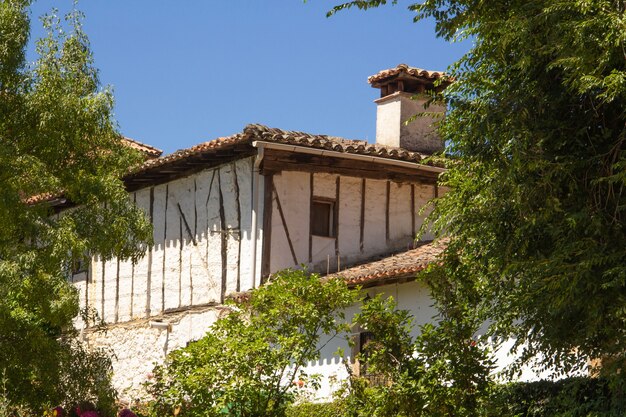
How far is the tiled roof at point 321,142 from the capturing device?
18922 mm

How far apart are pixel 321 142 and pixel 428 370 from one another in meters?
8.67

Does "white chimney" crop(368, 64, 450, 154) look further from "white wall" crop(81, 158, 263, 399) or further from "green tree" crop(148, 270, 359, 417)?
"green tree" crop(148, 270, 359, 417)

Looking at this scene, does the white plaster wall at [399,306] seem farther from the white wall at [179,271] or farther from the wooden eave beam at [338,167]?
the wooden eave beam at [338,167]

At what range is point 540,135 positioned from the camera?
954cm

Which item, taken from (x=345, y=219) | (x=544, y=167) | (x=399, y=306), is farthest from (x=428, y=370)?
(x=345, y=219)

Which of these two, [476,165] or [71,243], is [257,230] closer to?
[71,243]

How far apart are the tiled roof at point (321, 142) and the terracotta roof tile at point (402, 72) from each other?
7.57ft

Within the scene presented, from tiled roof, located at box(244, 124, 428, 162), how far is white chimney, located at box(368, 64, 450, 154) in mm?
1451

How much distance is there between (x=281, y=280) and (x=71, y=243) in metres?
2.35

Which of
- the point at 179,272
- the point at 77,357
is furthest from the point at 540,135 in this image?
the point at 179,272

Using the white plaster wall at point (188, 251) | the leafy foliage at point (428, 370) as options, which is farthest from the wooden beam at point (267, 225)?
the leafy foliage at point (428, 370)

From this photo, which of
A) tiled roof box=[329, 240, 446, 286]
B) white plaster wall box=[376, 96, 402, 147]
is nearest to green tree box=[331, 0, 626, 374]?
tiled roof box=[329, 240, 446, 286]

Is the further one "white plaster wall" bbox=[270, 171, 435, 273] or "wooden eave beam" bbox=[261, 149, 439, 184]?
"white plaster wall" bbox=[270, 171, 435, 273]

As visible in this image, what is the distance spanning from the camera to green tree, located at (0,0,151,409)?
39.0 feet
